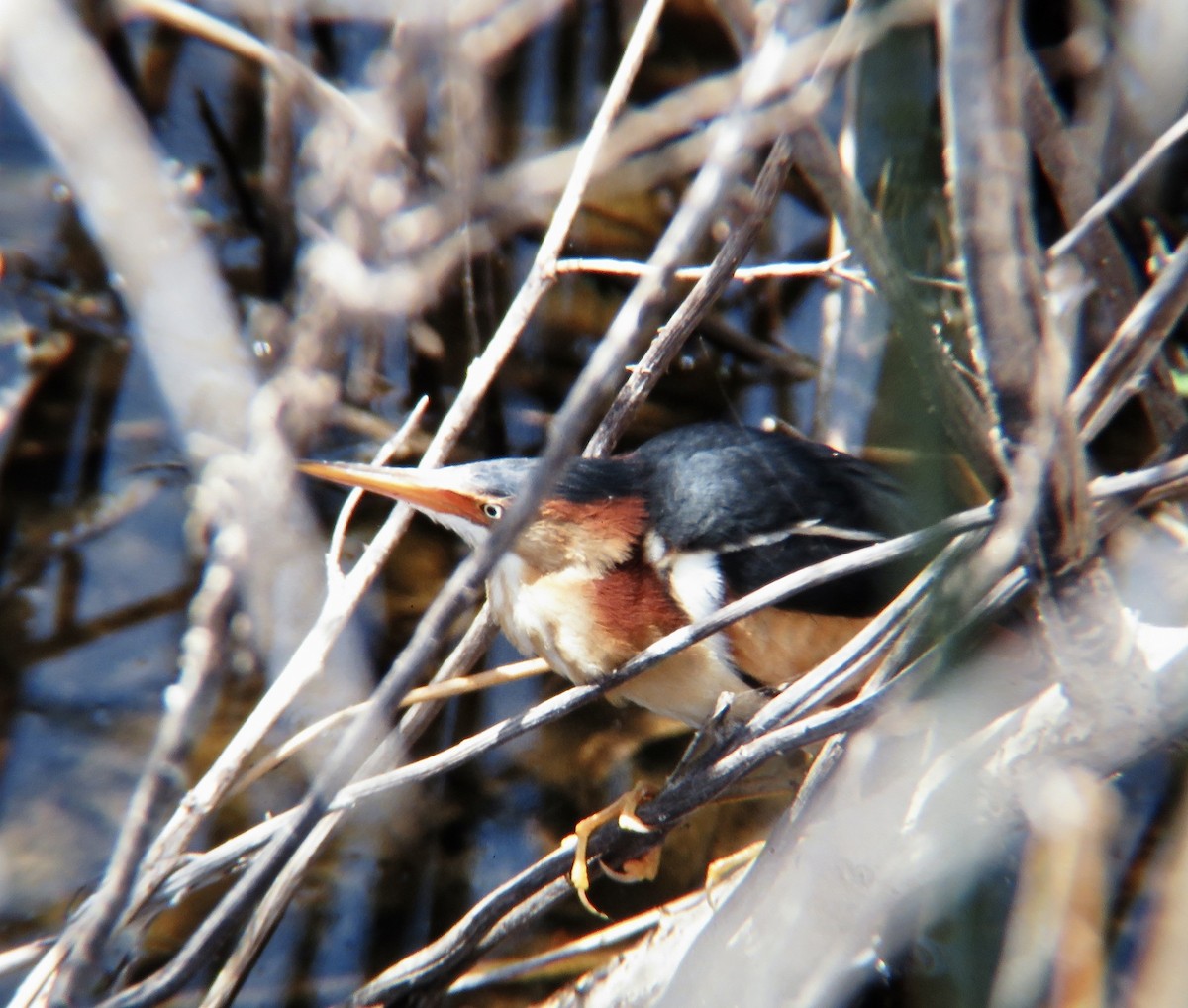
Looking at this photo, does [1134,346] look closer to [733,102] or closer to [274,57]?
[733,102]

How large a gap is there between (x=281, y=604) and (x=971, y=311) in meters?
1.60

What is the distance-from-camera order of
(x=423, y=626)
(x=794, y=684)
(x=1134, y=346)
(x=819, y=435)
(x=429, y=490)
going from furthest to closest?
(x=819, y=435)
(x=429, y=490)
(x=794, y=684)
(x=1134, y=346)
(x=423, y=626)

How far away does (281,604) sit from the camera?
7.51 ft

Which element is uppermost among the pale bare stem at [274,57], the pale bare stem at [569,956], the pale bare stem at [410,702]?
the pale bare stem at [274,57]

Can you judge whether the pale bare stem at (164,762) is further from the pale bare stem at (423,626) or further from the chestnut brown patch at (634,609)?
the chestnut brown patch at (634,609)

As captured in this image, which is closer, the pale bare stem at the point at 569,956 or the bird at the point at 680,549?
the bird at the point at 680,549

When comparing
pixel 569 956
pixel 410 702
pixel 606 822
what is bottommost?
pixel 569 956

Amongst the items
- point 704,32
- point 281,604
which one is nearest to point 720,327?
point 704,32

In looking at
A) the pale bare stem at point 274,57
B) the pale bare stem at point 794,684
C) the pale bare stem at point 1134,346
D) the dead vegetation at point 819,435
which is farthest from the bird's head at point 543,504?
the pale bare stem at point 1134,346

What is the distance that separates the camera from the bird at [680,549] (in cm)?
185

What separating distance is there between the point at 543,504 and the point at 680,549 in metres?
0.23

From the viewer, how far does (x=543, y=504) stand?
1933mm

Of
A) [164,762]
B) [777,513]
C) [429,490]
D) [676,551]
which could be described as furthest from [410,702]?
[164,762]

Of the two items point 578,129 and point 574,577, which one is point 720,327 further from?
point 574,577
